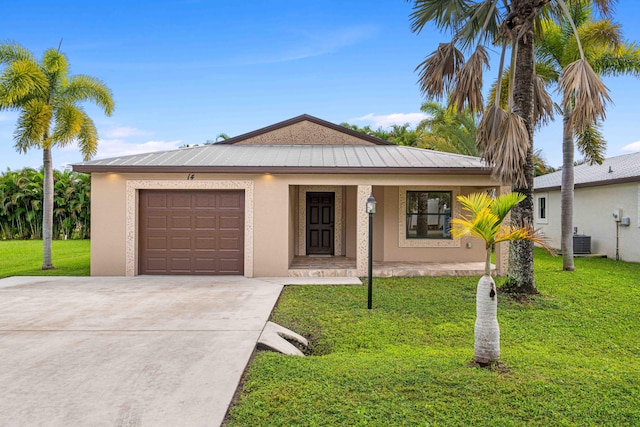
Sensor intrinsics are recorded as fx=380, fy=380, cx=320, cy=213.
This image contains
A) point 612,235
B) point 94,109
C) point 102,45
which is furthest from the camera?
point 102,45

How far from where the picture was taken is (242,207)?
32.6 feet

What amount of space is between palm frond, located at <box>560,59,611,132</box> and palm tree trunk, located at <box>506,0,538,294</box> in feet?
2.91

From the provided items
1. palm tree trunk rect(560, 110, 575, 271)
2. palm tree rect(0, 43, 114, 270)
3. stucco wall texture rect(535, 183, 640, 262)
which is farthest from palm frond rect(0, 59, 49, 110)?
stucco wall texture rect(535, 183, 640, 262)

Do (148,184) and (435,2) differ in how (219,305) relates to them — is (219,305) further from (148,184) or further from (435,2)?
(435,2)

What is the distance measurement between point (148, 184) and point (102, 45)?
12.7m

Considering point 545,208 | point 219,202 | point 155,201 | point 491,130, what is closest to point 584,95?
point 491,130

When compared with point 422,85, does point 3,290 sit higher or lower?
lower

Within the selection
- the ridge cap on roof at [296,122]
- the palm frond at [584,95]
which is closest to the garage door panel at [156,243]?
the ridge cap on roof at [296,122]

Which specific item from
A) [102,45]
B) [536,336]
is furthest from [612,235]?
[102,45]

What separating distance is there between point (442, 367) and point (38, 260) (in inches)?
584

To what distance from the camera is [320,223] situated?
1276 cm

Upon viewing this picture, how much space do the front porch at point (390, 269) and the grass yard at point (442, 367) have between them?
6.70 feet

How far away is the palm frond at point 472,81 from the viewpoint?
7988 millimetres

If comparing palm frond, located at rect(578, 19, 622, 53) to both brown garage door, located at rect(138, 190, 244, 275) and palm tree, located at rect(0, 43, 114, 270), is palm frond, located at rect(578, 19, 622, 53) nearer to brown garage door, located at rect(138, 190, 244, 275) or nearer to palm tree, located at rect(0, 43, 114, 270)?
brown garage door, located at rect(138, 190, 244, 275)
